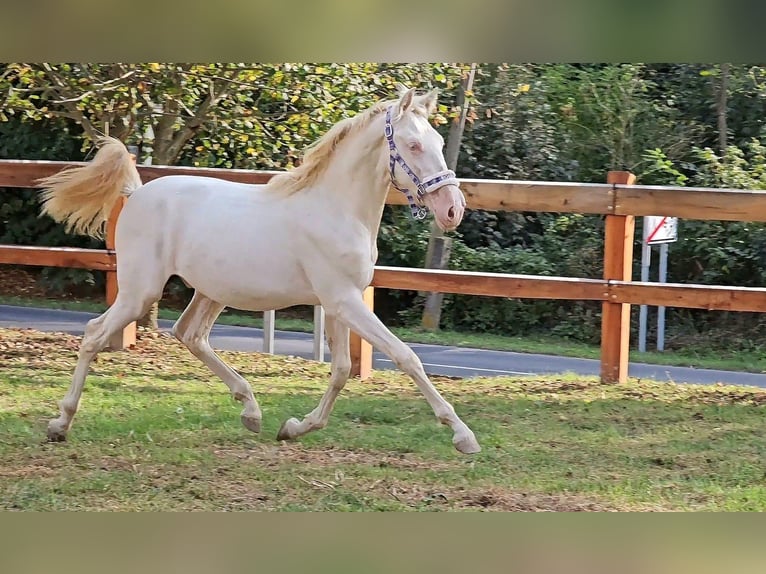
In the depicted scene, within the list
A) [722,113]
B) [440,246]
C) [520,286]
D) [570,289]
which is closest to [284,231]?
[520,286]

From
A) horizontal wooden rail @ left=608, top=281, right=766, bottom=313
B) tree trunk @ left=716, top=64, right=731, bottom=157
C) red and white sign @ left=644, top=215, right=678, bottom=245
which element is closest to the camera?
horizontal wooden rail @ left=608, top=281, right=766, bottom=313

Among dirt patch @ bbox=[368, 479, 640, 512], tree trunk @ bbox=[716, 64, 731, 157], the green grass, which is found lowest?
dirt patch @ bbox=[368, 479, 640, 512]

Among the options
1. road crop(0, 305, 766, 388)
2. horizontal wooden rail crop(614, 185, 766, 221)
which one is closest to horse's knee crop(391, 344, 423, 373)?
horizontal wooden rail crop(614, 185, 766, 221)

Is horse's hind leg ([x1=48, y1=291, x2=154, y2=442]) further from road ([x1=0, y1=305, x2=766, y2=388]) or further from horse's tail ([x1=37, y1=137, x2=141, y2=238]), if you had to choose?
road ([x1=0, y1=305, x2=766, y2=388])

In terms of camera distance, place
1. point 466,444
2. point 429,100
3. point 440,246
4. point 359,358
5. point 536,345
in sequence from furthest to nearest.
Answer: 1. point 440,246
2. point 536,345
3. point 359,358
4. point 429,100
5. point 466,444

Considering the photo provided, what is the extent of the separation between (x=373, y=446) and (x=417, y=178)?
4.84 ft

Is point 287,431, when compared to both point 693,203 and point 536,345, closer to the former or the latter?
point 693,203

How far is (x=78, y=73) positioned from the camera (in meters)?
7.75

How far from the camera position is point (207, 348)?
518 centimetres

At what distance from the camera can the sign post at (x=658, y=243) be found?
988 centimetres

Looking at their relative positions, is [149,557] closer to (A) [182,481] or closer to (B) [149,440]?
(A) [182,481]

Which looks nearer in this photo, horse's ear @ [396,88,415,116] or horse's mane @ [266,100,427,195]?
horse's ear @ [396,88,415,116]

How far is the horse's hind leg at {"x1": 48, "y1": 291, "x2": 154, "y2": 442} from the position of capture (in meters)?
4.98

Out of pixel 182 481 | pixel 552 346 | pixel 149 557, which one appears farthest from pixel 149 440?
pixel 552 346
